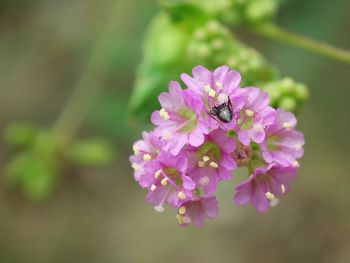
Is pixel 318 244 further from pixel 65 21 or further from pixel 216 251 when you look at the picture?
pixel 65 21

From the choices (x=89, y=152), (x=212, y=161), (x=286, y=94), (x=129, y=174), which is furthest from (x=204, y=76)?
(x=129, y=174)

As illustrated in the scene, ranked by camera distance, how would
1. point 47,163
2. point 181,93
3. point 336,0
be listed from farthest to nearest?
point 336,0, point 47,163, point 181,93

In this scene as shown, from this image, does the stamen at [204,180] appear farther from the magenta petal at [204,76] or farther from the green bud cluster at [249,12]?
the green bud cluster at [249,12]

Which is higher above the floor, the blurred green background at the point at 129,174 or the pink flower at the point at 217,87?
the pink flower at the point at 217,87

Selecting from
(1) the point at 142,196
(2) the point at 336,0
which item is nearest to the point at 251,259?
(1) the point at 142,196

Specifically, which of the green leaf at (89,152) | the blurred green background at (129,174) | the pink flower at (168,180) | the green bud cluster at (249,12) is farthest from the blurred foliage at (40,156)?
the pink flower at (168,180)

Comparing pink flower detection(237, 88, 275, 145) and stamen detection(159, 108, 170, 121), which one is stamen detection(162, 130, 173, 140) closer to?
stamen detection(159, 108, 170, 121)

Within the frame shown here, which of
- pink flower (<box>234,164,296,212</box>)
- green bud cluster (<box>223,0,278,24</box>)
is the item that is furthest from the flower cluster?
green bud cluster (<box>223,0,278,24</box>)
